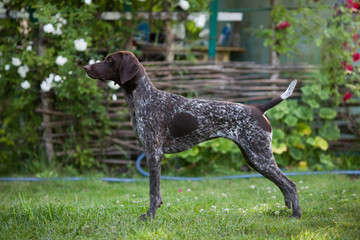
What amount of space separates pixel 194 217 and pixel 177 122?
31.7 inches

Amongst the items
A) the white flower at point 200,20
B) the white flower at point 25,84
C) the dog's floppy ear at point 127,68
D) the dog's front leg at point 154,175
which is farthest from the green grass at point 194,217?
the white flower at point 200,20

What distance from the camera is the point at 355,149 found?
6.29 meters

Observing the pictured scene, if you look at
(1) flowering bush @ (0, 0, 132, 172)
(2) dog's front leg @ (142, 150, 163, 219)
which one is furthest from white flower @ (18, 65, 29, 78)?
(2) dog's front leg @ (142, 150, 163, 219)

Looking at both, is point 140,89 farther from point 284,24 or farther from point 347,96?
point 347,96

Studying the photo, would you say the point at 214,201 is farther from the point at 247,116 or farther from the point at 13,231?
the point at 13,231

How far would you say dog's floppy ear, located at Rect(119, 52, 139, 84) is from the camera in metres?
3.25

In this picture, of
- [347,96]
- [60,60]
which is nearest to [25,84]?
Answer: [60,60]

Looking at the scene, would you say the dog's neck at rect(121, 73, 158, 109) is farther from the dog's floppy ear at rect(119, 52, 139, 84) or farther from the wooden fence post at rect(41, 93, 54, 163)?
the wooden fence post at rect(41, 93, 54, 163)

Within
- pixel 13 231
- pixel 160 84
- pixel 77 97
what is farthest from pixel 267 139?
pixel 77 97

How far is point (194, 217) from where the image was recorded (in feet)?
11.0

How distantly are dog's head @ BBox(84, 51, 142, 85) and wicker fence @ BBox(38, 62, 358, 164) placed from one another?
281 cm

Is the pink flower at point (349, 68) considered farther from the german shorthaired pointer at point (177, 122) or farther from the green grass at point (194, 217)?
the german shorthaired pointer at point (177, 122)

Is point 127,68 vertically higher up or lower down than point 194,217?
higher up

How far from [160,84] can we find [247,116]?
2.99 m
